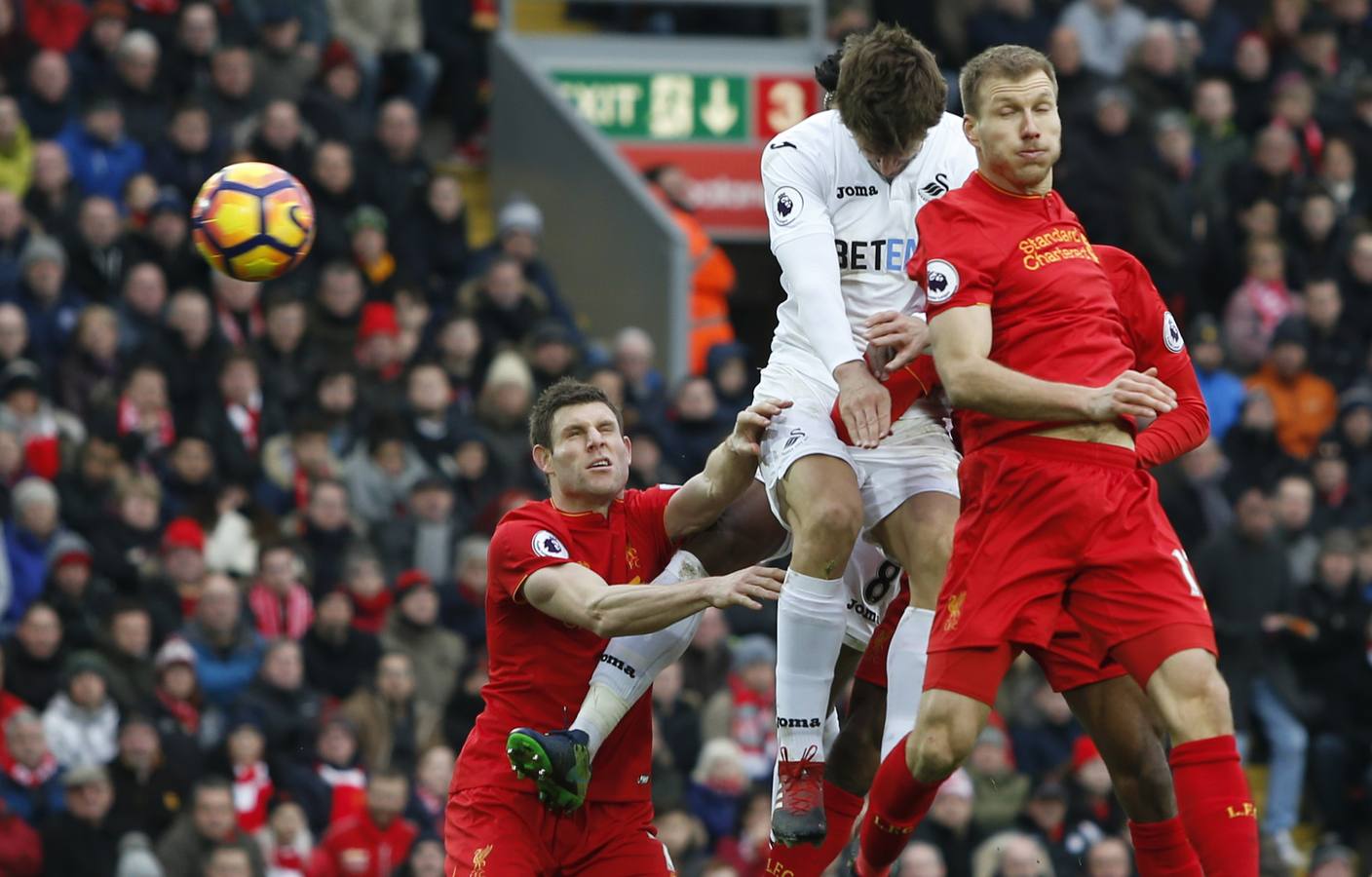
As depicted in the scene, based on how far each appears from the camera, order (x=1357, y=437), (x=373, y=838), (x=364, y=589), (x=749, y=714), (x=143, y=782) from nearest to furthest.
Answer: (x=143, y=782) → (x=373, y=838) → (x=364, y=589) → (x=749, y=714) → (x=1357, y=437)

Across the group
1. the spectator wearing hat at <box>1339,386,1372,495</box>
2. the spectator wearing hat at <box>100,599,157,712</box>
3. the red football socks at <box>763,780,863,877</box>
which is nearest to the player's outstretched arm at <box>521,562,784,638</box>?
the red football socks at <box>763,780,863,877</box>

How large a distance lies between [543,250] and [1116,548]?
10.8m

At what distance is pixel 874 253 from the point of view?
8.27 meters

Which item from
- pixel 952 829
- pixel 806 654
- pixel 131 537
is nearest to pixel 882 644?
pixel 806 654

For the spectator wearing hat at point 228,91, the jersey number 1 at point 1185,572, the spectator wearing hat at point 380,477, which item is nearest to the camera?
the jersey number 1 at point 1185,572

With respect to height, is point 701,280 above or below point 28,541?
above

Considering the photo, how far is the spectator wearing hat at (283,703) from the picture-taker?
12.9 meters

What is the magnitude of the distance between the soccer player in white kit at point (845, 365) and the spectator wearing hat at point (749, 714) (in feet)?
18.0

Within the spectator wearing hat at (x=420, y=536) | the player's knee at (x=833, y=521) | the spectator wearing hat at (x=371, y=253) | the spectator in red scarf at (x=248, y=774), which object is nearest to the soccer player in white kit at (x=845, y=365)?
the player's knee at (x=833, y=521)

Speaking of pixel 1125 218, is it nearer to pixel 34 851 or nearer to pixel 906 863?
pixel 906 863

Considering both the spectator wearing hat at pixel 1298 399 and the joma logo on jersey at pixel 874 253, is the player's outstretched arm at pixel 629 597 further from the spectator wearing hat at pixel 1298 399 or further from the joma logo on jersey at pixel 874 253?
the spectator wearing hat at pixel 1298 399

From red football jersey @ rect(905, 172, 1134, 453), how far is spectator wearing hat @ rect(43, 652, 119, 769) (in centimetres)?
620

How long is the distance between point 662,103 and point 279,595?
5.93 metres

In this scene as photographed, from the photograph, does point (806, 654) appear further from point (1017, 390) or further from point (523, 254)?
point (523, 254)
